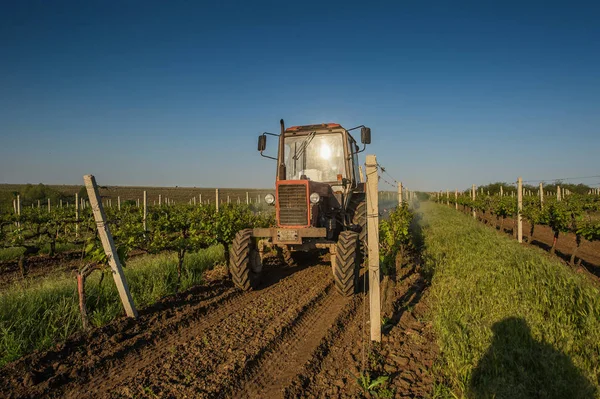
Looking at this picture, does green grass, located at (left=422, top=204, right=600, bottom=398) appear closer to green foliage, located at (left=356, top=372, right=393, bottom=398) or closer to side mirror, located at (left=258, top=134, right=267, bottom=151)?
green foliage, located at (left=356, top=372, right=393, bottom=398)

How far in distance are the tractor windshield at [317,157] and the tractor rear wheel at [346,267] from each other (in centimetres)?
181

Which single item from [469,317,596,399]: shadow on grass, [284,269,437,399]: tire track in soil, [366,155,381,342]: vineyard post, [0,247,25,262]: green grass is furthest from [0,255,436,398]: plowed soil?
[0,247,25,262]: green grass

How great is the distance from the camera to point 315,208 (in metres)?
5.86

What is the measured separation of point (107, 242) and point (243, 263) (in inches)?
77.5

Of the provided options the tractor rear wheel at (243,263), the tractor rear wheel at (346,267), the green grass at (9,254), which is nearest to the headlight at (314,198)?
the tractor rear wheel at (346,267)

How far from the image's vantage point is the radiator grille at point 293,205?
5.74 m

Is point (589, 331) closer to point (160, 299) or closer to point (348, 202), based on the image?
point (348, 202)

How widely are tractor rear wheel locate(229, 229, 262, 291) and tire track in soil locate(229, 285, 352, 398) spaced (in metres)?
1.20

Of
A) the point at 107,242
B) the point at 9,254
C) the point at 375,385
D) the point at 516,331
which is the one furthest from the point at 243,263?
the point at 9,254

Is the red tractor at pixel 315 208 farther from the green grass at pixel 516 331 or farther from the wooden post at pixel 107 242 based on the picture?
the wooden post at pixel 107 242

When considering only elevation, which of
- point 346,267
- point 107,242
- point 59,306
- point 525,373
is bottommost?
point 525,373

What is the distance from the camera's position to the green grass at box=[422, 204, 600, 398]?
107 inches

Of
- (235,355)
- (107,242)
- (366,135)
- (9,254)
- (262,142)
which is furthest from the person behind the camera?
(9,254)

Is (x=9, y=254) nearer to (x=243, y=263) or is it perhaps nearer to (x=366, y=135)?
(x=243, y=263)
